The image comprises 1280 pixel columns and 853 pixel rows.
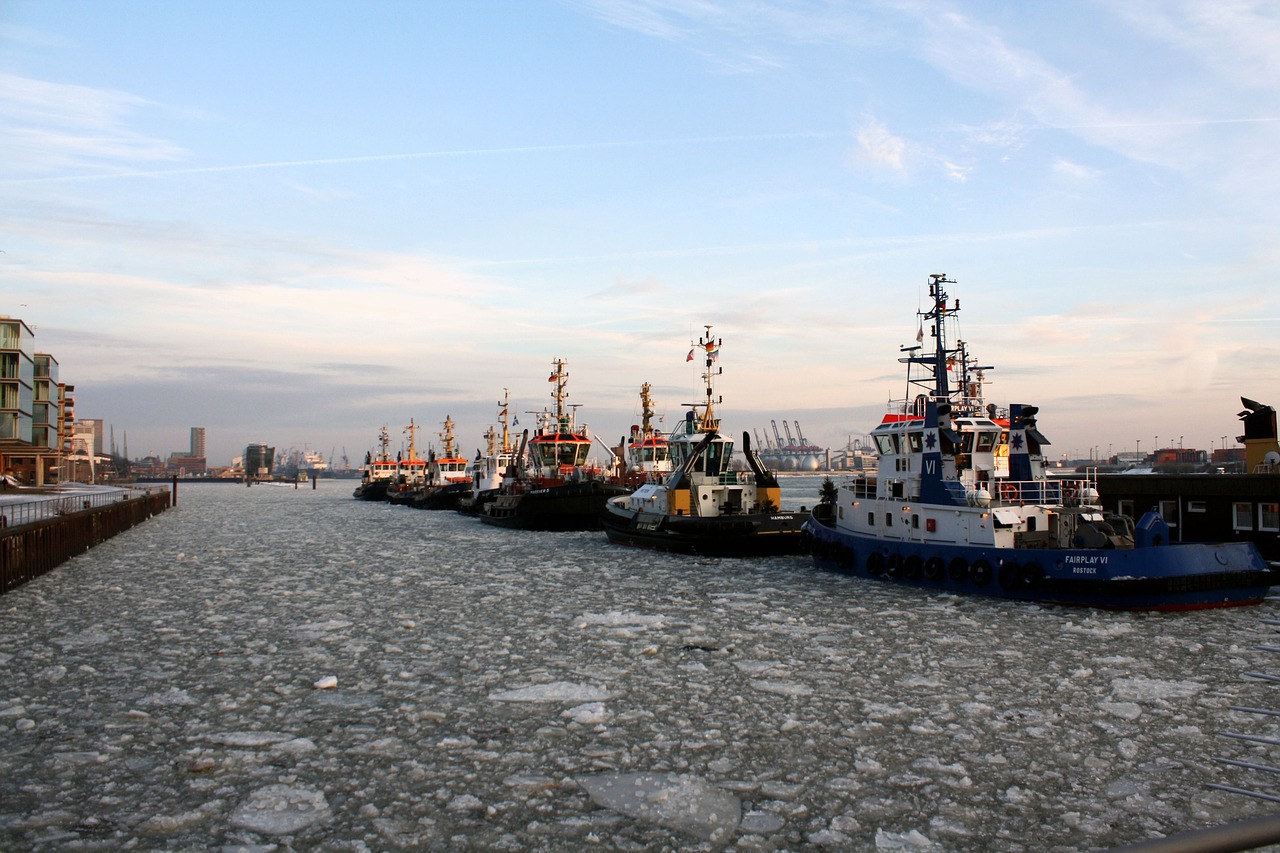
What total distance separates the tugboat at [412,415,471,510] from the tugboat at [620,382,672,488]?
17618 mm

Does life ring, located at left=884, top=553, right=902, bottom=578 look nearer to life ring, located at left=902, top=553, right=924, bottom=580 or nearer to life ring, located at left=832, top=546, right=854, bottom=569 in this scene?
life ring, located at left=902, top=553, right=924, bottom=580

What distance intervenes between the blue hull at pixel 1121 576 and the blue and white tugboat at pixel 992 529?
0.07 ft

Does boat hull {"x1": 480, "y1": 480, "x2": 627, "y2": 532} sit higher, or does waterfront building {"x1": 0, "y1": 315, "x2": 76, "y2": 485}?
waterfront building {"x1": 0, "y1": 315, "x2": 76, "y2": 485}

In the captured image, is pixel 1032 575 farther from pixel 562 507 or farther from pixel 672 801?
pixel 562 507

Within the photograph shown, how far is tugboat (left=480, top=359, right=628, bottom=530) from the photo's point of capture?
139 feet

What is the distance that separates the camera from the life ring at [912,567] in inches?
791

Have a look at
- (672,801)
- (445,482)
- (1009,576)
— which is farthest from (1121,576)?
(445,482)

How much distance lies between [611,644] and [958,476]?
10568 millimetres

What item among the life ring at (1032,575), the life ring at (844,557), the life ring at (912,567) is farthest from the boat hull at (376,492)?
the life ring at (1032,575)

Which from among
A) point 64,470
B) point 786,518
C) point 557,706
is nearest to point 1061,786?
point 557,706

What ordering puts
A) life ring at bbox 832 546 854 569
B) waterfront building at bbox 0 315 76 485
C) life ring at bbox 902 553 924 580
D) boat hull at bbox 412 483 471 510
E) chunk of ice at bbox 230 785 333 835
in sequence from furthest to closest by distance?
boat hull at bbox 412 483 471 510 → waterfront building at bbox 0 315 76 485 → life ring at bbox 832 546 854 569 → life ring at bbox 902 553 924 580 → chunk of ice at bbox 230 785 333 835

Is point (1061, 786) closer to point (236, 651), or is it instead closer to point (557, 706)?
point (557, 706)

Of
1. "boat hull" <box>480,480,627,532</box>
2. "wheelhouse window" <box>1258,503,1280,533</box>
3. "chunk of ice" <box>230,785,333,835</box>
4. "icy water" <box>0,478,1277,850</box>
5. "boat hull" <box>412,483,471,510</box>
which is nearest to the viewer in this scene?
"chunk of ice" <box>230,785,333,835</box>

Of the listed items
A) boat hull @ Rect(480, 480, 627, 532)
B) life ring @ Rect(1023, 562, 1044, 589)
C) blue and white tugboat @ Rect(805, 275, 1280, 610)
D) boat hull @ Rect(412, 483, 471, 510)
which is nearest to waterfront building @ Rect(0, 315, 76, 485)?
boat hull @ Rect(412, 483, 471, 510)
